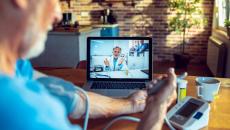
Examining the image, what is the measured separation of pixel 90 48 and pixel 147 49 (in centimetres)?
34

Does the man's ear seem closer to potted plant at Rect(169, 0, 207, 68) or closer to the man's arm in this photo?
the man's arm

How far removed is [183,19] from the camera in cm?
584

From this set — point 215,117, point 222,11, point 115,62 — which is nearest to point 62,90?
point 215,117

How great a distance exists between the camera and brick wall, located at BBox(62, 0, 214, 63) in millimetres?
6074

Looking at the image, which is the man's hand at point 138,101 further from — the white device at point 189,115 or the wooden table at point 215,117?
the white device at point 189,115

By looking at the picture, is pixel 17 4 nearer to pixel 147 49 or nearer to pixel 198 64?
pixel 147 49

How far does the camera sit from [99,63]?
A: 5.61 ft

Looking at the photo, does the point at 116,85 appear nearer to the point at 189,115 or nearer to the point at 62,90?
the point at 189,115

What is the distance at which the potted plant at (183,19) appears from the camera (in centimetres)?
558

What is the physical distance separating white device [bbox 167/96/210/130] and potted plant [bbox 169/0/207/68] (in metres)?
4.48

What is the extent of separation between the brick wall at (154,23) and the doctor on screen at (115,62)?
458 centimetres

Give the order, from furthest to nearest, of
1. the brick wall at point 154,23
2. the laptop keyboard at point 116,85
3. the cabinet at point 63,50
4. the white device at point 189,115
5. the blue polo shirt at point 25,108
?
the brick wall at point 154,23 < the cabinet at point 63,50 < the laptop keyboard at point 116,85 < the white device at point 189,115 < the blue polo shirt at point 25,108

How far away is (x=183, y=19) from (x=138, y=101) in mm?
4850

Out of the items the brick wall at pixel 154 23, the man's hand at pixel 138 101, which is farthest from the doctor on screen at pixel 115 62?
the brick wall at pixel 154 23
